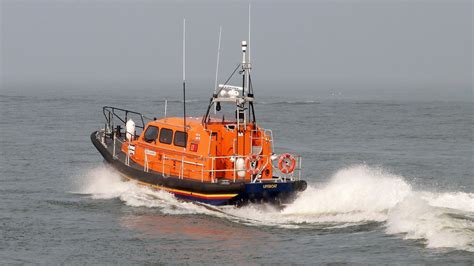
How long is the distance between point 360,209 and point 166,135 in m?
5.43

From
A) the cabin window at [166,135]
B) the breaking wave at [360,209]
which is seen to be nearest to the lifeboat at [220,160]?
the cabin window at [166,135]

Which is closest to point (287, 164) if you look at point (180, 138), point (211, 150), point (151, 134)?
point (211, 150)

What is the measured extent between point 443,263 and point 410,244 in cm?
147

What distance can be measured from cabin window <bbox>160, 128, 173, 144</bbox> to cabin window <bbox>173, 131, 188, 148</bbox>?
8.2 inches

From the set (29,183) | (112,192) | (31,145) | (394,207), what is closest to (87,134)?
(31,145)

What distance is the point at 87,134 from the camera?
4062cm

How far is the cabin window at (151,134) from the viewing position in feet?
74.3

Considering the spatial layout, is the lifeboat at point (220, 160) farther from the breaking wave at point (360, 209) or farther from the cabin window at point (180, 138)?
the breaking wave at point (360, 209)

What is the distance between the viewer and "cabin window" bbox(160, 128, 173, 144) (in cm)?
2217

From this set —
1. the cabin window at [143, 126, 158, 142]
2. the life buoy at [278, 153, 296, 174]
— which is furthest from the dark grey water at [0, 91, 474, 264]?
the cabin window at [143, 126, 158, 142]

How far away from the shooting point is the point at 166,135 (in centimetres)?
2230

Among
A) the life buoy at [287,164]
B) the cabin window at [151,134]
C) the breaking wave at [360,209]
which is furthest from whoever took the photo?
the cabin window at [151,134]

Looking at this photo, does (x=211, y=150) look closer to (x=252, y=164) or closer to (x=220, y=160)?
(x=220, y=160)

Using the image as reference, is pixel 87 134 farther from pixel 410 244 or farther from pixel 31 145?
pixel 410 244
